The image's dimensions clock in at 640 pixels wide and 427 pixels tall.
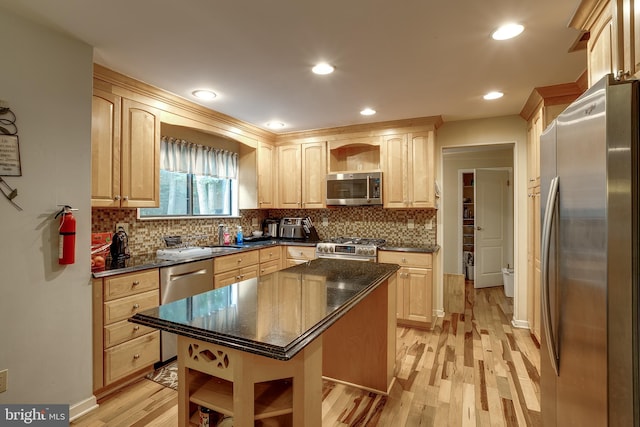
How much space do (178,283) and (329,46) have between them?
2.19 metres

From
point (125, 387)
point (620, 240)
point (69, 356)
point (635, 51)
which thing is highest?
point (635, 51)

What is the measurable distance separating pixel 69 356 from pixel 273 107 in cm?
261

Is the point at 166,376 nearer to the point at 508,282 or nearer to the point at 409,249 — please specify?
the point at 409,249

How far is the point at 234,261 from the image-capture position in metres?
3.34

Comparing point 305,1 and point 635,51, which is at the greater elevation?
point 305,1

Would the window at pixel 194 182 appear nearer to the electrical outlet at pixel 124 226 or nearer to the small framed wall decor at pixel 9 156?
the electrical outlet at pixel 124 226

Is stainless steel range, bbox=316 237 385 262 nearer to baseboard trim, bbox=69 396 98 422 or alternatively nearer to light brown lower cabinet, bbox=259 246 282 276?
light brown lower cabinet, bbox=259 246 282 276

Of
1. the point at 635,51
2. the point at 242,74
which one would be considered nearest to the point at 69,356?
the point at 242,74

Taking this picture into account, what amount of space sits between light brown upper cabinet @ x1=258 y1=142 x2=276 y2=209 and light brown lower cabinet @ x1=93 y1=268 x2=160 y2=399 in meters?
2.00

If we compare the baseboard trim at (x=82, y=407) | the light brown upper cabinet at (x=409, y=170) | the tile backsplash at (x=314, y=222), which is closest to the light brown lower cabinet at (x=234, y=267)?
the tile backsplash at (x=314, y=222)

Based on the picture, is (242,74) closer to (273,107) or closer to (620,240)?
(273,107)

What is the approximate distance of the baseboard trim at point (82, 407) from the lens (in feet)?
6.47

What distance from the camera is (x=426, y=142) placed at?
369cm

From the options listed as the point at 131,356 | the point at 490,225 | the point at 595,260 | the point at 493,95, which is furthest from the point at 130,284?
the point at 490,225
